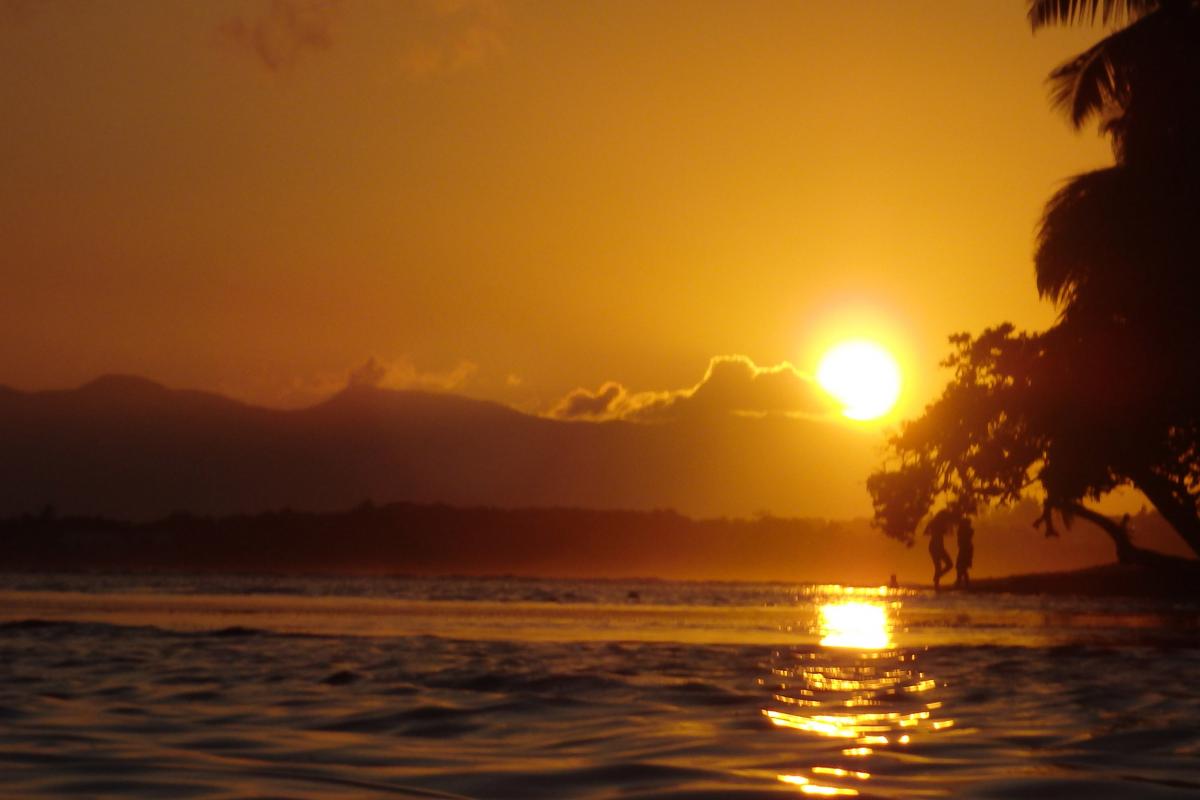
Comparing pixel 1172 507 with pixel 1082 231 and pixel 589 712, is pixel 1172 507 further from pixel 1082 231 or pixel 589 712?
pixel 589 712

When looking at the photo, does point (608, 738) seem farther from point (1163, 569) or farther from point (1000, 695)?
point (1163, 569)

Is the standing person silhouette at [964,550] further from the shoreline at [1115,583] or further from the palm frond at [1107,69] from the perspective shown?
the palm frond at [1107,69]

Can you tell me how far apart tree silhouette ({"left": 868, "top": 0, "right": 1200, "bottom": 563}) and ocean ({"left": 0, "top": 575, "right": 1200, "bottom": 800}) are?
1234 cm

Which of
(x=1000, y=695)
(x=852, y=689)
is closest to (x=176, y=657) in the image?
(x=852, y=689)

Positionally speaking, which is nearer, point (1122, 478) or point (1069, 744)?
point (1069, 744)

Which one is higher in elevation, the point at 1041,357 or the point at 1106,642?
the point at 1041,357

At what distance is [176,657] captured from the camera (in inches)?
533

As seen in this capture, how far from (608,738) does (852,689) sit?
133 inches

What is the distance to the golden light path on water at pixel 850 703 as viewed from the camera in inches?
274

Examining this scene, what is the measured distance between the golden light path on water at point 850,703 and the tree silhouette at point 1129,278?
52.6 ft

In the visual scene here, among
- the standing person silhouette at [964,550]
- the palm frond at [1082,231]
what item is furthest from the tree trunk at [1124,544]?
the palm frond at [1082,231]

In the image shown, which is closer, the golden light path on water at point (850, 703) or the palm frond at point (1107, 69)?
the golden light path on water at point (850, 703)

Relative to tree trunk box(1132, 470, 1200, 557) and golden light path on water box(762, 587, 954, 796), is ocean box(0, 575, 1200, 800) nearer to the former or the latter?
golden light path on water box(762, 587, 954, 796)

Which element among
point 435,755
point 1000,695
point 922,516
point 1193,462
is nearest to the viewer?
point 435,755
